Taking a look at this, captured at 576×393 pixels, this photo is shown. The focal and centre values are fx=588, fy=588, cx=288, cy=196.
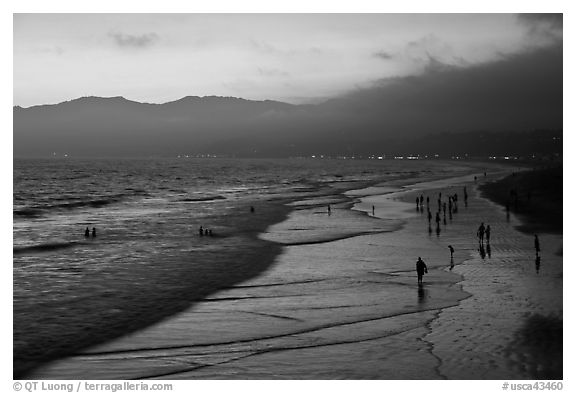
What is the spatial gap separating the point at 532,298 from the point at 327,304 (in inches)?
337

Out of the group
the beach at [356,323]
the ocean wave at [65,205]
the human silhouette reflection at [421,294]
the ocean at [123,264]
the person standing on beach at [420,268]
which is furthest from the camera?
the ocean wave at [65,205]

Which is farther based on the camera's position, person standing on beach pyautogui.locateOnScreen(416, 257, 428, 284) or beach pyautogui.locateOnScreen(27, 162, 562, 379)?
person standing on beach pyautogui.locateOnScreen(416, 257, 428, 284)

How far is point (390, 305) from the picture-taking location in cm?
2431

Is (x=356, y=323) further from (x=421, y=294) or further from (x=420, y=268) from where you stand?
(x=420, y=268)

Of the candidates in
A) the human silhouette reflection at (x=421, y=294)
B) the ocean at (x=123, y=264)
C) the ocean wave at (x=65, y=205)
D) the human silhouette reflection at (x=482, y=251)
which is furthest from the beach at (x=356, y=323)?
the ocean wave at (x=65, y=205)

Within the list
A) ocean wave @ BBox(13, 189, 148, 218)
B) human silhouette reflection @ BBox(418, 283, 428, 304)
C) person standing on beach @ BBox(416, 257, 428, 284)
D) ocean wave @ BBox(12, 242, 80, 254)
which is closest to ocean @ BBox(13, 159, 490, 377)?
ocean wave @ BBox(12, 242, 80, 254)

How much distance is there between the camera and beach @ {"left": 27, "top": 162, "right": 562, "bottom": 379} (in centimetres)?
1708

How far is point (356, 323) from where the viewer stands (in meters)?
21.7

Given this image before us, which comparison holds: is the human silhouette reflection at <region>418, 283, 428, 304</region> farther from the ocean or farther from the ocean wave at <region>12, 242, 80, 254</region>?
the ocean wave at <region>12, 242, 80, 254</region>

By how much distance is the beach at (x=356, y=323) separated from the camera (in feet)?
56.0

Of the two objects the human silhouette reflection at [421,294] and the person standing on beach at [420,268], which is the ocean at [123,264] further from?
the human silhouette reflection at [421,294]

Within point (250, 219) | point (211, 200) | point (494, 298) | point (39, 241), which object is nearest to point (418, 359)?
point (494, 298)
